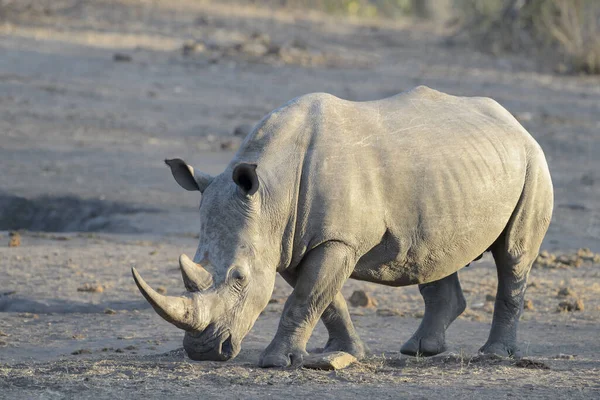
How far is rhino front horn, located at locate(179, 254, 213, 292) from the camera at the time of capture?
5.18 meters

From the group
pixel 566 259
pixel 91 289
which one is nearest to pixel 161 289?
pixel 91 289

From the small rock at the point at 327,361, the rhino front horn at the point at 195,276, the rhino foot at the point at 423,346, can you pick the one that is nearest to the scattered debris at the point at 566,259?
the rhino foot at the point at 423,346

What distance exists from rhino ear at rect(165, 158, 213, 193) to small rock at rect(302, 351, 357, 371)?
97 cm

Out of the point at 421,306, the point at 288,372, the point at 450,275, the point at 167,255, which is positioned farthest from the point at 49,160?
the point at 288,372

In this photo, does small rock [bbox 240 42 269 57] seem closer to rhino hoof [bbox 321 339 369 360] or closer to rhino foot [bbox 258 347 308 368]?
rhino hoof [bbox 321 339 369 360]

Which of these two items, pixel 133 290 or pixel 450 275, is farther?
pixel 133 290

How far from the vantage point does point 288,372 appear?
5488mm

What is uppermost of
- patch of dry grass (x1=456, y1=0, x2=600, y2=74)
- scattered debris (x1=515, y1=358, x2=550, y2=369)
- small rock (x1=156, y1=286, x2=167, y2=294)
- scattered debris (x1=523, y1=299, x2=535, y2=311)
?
patch of dry grass (x1=456, y1=0, x2=600, y2=74)

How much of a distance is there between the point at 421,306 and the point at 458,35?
15.9 metres

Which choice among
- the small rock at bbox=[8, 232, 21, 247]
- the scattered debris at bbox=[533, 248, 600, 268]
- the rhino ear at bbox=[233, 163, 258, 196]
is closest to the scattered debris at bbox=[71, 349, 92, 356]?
the rhino ear at bbox=[233, 163, 258, 196]

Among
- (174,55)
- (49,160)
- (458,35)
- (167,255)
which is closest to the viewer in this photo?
(167,255)

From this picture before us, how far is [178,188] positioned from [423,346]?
210 inches

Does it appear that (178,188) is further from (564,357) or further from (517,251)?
(564,357)

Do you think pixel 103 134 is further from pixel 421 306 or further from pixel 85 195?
pixel 421 306
